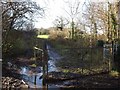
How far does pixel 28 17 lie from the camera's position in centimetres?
218

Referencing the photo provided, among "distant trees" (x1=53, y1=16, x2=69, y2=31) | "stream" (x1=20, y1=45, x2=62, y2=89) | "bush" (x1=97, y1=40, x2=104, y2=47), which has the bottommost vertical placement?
"stream" (x1=20, y1=45, x2=62, y2=89)

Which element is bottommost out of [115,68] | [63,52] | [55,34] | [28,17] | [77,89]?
[77,89]

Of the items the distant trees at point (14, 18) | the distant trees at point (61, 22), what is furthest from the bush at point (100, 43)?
Result: the distant trees at point (14, 18)

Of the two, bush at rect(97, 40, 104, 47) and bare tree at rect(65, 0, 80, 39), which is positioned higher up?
bare tree at rect(65, 0, 80, 39)

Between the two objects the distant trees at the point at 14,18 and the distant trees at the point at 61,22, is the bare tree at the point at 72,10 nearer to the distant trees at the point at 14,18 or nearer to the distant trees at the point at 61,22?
the distant trees at the point at 61,22

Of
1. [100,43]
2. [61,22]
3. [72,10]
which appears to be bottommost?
[100,43]

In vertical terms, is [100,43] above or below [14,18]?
below

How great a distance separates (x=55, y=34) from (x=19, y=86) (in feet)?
2.13

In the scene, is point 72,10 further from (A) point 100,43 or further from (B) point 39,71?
(B) point 39,71

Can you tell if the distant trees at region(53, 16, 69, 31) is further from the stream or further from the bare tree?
the stream

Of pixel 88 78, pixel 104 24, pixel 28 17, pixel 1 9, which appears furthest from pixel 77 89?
pixel 1 9

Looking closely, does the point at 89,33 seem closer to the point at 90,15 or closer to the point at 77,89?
the point at 90,15

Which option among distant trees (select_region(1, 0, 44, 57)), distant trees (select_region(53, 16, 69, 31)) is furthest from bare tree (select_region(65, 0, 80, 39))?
distant trees (select_region(1, 0, 44, 57))

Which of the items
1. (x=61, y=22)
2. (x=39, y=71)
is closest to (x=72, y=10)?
(x=61, y=22)
